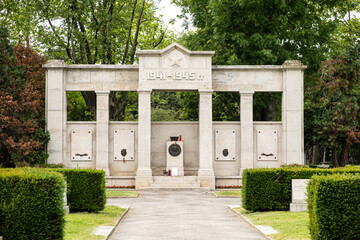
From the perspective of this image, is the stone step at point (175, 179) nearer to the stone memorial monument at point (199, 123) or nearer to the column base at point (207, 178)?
the stone memorial monument at point (199, 123)

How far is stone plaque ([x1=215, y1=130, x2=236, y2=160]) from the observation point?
33750 mm

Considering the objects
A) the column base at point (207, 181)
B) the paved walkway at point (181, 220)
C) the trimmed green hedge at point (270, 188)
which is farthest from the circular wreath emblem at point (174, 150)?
the trimmed green hedge at point (270, 188)

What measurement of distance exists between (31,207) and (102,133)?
21.5 metres

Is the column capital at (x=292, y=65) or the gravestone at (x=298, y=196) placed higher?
the column capital at (x=292, y=65)

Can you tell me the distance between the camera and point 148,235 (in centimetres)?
1399

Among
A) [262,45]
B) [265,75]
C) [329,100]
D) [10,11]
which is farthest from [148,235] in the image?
[10,11]

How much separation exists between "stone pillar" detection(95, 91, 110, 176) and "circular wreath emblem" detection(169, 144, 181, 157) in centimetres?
407

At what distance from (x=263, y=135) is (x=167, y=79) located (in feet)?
23.1

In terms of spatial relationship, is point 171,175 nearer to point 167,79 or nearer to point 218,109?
point 167,79

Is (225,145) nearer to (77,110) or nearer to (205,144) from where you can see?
(205,144)

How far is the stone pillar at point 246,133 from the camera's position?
109ft

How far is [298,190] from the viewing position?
1920 cm

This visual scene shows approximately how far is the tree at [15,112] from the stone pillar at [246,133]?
1211 centimetres

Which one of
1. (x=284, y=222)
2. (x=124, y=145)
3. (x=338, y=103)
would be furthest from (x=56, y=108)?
(x=284, y=222)
